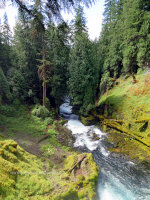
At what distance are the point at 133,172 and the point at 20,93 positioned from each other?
1790 centimetres

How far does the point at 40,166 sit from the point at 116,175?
5.42 metres

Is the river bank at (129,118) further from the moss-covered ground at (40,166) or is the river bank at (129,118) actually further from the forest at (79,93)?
the moss-covered ground at (40,166)

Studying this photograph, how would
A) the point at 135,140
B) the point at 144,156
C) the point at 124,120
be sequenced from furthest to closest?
the point at 124,120 → the point at 135,140 → the point at 144,156

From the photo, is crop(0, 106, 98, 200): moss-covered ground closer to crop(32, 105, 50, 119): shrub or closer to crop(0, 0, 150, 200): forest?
crop(0, 0, 150, 200): forest

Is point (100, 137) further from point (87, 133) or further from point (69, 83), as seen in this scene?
point (69, 83)

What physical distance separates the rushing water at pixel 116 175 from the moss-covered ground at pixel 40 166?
45.3 inches

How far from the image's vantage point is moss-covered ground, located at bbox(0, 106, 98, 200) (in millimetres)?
4258

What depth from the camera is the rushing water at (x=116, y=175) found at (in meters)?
6.68

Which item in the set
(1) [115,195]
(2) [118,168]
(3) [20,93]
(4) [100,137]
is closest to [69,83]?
(3) [20,93]

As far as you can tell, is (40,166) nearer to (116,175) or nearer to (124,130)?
(116,175)

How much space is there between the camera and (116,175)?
26.6 ft

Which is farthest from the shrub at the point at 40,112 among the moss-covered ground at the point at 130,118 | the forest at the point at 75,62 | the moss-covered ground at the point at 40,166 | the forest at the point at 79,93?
the moss-covered ground at the point at 130,118

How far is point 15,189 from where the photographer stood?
3896mm

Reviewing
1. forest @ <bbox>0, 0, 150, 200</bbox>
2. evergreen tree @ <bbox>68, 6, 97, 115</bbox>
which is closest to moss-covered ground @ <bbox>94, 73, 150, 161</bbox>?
forest @ <bbox>0, 0, 150, 200</bbox>
